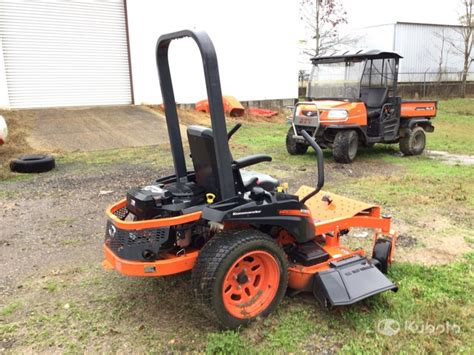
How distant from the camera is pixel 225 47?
1691cm

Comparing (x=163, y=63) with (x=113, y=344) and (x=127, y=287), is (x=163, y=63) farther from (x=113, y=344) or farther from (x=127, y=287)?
(x=113, y=344)

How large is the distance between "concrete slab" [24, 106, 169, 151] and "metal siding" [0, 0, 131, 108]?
0.69 meters

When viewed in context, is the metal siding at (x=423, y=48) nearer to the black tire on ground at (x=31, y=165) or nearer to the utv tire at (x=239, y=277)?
the black tire on ground at (x=31, y=165)

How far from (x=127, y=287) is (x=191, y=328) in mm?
877

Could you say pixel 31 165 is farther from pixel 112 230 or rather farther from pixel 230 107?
pixel 230 107

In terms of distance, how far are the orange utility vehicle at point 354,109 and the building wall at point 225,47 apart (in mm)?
7039

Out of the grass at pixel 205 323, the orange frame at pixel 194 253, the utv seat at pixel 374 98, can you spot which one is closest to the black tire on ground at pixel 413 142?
the utv seat at pixel 374 98

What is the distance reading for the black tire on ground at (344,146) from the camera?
29.0ft

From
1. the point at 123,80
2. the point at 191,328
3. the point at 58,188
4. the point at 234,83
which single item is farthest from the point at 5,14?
the point at 191,328

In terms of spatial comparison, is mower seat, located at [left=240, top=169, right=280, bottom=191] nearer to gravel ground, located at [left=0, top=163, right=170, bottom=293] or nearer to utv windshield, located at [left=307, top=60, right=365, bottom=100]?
gravel ground, located at [left=0, top=163, right=170, bottom=293]

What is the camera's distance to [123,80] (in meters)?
15.6

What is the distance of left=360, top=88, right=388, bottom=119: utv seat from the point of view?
9.51 meters

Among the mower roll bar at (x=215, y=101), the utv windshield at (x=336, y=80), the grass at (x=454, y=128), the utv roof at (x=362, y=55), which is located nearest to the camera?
the mower roll bar at (x=215, y=101)

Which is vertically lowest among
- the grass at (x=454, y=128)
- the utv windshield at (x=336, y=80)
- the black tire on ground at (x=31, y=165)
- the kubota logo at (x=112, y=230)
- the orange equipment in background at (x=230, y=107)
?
the grass at (x=454, y=128)
